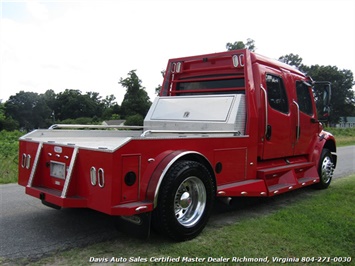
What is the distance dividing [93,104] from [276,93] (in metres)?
98.0

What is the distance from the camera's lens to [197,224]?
4.20 metres

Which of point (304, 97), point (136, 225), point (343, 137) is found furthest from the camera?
point (343, 137)

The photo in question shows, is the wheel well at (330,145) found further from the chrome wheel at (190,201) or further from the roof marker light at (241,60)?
the chrome wheel at (190,201)

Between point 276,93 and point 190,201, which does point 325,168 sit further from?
point 190,201

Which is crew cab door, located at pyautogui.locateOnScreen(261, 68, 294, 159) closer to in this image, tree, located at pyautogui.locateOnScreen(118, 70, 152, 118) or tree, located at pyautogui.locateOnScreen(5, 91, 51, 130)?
tree, located at pyautogui.locateOnScreen(118, 70, 152, 118)

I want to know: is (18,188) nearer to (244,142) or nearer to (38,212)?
(38,212)

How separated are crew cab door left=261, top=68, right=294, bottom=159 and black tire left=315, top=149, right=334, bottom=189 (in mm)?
1311

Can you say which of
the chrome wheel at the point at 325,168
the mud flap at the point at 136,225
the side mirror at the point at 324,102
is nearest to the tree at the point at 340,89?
the chrome wheel at the point at 325,168

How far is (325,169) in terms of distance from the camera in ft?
24.8

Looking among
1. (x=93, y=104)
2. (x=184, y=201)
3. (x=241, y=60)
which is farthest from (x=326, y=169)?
(x=93, y=104)

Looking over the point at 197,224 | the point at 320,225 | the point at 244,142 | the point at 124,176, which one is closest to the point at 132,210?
the point at 124,176

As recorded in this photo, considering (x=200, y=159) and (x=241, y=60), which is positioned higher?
(x=241, y=60)

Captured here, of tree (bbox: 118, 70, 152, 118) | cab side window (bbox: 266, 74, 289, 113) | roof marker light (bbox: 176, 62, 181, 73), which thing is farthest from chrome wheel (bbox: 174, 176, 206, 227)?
tree (bbox: 118, 70, 152, 118)

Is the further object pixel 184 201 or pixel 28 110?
pixel 28 110
